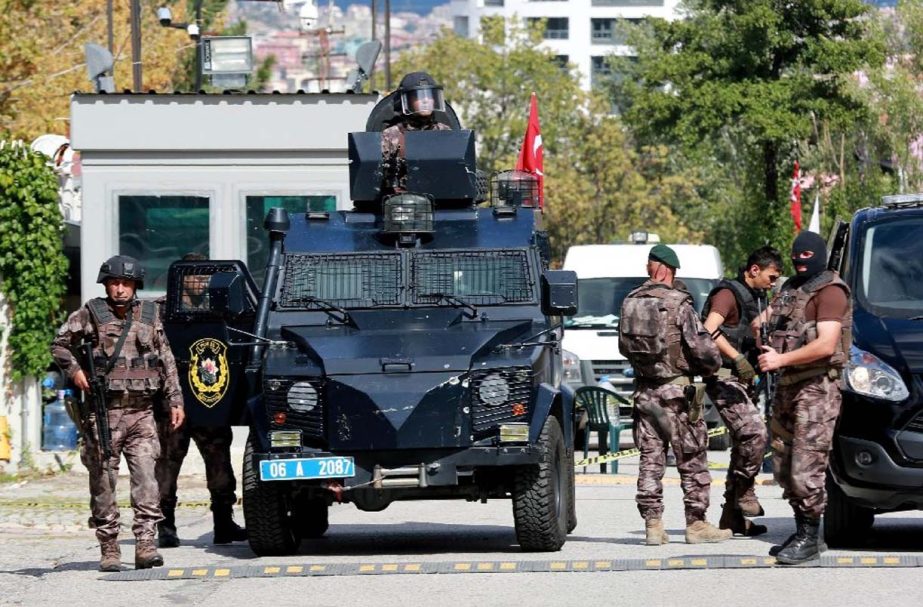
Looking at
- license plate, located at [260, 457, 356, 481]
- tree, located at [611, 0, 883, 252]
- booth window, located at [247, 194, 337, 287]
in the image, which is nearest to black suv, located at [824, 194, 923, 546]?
license plate, located at [260, 457, 356, 481]

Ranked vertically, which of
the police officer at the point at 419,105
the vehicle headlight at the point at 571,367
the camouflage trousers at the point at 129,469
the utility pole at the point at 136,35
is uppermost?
the utility pole at the point at 136,35

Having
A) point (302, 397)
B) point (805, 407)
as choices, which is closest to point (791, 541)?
point (805, 407)

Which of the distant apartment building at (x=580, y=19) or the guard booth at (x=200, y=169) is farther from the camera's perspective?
the distant apartment building at (x=580, y=19)

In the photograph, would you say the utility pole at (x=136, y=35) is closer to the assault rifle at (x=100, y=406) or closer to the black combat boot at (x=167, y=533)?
the black combat boot at (x=167, y=533)

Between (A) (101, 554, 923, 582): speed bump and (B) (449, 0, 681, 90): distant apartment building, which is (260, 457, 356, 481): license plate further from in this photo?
(B) (449, 0, 681, 90): distant apartment building

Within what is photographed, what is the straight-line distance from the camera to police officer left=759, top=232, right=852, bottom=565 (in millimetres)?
12000

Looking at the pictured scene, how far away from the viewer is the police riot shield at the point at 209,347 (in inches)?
566

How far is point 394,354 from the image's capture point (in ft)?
42.2

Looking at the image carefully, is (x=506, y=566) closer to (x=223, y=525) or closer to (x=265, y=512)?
(x=265, y=512)

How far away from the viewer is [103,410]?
1268cm

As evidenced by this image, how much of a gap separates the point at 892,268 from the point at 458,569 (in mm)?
3411

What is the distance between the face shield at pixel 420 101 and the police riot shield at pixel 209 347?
6.23 ft

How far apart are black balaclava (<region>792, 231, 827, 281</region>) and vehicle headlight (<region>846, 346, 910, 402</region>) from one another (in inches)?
20.5

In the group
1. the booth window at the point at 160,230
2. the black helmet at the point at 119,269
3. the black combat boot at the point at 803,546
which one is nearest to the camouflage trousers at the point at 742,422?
the black combat boot at the point at 803,546
